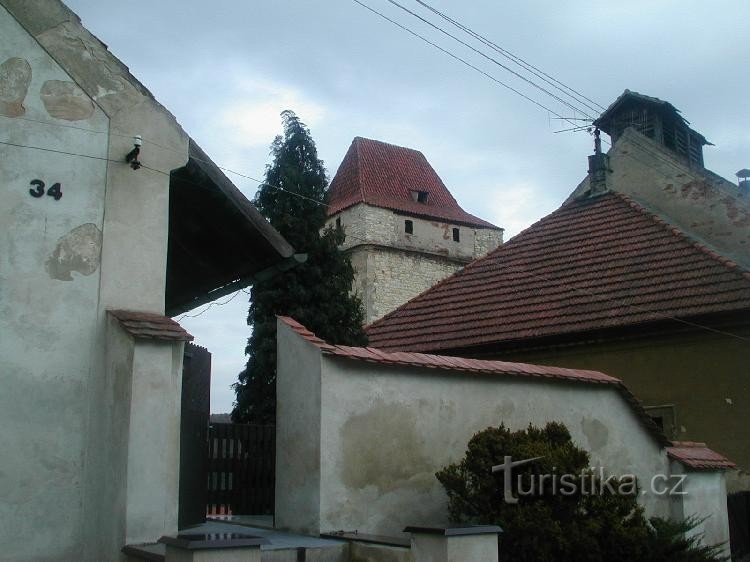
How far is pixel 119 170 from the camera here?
26.8ft

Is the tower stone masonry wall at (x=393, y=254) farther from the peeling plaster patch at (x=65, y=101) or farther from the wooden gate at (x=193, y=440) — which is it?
the peeling plaster patch at (x=65, y=101)

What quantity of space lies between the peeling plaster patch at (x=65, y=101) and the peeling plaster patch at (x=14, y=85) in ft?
0.58

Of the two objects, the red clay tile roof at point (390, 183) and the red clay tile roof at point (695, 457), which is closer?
the red clay tile roof at point (695, 457)

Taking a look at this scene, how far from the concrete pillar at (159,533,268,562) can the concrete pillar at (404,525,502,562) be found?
1597 millimetres

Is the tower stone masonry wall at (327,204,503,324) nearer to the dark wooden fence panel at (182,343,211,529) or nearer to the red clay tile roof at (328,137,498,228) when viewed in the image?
the red clay tile roof at (328,137,498,228)

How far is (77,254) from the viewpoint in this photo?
25.6ft

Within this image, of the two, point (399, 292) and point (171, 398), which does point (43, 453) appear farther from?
point (399, 292)

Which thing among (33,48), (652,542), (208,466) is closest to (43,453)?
(208,466)

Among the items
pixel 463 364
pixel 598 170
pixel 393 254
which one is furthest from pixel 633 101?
pixel 393 254

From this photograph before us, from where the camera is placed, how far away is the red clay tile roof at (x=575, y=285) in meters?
15.3

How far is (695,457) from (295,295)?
10285mm

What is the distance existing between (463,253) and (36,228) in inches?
1759

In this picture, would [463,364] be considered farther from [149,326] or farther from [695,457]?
[695,457]

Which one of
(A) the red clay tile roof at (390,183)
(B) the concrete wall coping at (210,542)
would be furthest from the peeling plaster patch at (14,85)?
(A) the red clay tile roof at (390,183)
